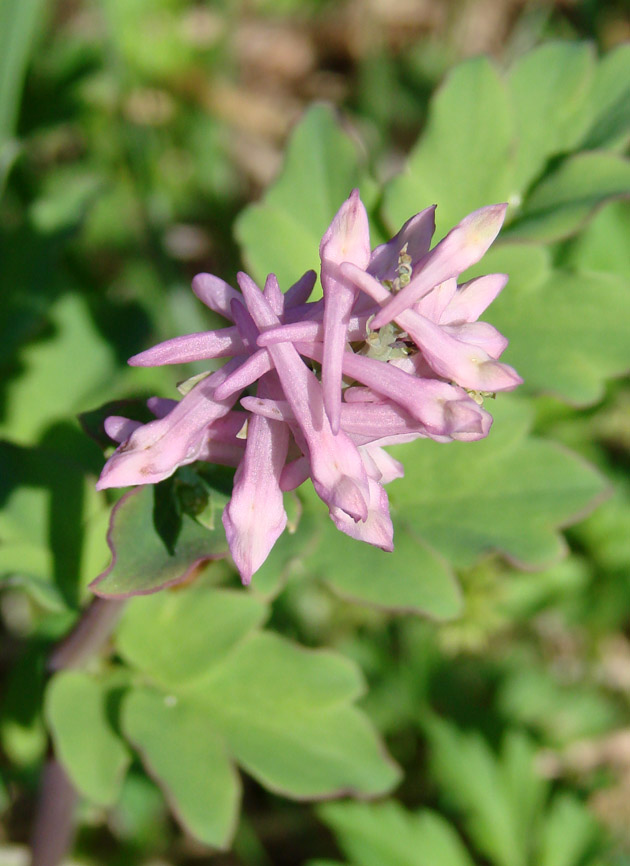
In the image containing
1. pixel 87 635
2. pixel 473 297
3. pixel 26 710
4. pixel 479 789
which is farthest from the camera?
pixel 479 789

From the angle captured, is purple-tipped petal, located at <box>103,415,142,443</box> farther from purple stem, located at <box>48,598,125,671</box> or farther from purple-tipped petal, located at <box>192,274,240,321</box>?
purple stem, located at <box>48,598,125,671</box>

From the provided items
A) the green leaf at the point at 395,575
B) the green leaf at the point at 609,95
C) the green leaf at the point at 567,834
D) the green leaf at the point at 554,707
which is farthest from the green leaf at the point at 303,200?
the green leaf at the point at 554,707

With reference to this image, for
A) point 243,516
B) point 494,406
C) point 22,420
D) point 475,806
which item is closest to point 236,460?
point 243,516

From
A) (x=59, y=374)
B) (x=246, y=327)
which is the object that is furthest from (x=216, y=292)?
(x=59, y=374)

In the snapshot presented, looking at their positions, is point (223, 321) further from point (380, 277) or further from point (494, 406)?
point (380, 277)

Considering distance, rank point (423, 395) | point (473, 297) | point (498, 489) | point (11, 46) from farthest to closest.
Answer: point (11, 46)
point (498, 489)
point (473, 297)
point (423, 395)

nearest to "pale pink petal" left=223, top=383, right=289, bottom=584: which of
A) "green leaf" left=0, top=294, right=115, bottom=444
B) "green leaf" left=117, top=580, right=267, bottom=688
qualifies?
"green leaf" left=117, top=580, right=267, bottom=688

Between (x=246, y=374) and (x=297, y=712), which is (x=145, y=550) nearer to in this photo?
(x=246, y=374)
